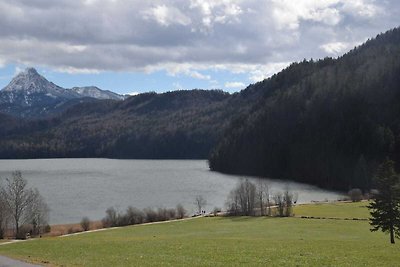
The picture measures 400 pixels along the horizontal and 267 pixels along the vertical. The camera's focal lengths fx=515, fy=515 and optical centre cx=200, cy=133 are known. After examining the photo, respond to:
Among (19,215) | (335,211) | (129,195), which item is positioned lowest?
(335,211)

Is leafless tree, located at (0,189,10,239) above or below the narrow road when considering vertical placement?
below

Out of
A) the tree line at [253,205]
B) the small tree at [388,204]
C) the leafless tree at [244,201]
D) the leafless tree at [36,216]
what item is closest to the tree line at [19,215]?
the leafless tree at [36,216]

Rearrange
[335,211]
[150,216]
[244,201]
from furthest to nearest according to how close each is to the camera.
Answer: [244,201] → [335,211] → [150,216]

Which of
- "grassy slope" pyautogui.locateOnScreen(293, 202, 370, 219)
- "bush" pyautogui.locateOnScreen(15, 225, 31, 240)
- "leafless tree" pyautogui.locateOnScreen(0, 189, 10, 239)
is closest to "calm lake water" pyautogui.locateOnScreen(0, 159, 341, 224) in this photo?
"leafless tree" pyautogui.locateOnScreen(0, 189, 10, 239)

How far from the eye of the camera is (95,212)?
335ft

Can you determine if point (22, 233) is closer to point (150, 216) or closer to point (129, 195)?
point (150, 216)

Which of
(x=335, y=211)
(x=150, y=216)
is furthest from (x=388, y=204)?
(x=150, y=216)

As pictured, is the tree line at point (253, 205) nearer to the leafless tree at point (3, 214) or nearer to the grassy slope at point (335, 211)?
the grassy slope at point (335, 211)

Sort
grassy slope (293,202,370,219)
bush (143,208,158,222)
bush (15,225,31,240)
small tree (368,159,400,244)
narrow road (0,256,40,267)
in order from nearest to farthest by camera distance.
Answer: narrow road (0,256,40,267), small tree (368,159,400,244), bush (15,225,31,240), grassy slope (293,202,370,219), bush (143,208,158,222)

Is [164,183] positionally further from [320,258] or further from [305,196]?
[320,258]

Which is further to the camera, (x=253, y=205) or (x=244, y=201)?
(x=244, y=201)

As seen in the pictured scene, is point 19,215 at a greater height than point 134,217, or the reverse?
point 19,215

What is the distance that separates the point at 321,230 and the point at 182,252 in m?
35.4

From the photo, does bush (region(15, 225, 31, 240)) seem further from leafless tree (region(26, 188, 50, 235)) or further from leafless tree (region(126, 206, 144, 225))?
leafless tree (region(126, 206, 144, 225))
